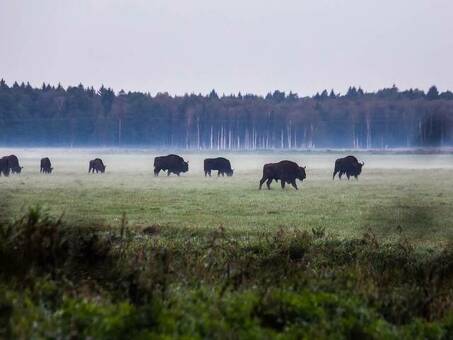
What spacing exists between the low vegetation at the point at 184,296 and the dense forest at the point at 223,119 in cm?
7684

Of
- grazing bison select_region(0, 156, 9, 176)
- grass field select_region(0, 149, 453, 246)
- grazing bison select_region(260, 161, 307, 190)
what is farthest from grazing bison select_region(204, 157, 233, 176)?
grazing bison select_region(0, 156, 9, 176)

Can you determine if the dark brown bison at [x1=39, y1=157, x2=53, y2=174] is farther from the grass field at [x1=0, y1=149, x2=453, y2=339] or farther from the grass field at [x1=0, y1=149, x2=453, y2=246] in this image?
the grass field at [x1=0, y1=149, x2=453, y2=339]

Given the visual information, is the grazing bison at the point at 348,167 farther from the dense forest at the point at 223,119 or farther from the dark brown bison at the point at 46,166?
the dense forest at the point at 223,119

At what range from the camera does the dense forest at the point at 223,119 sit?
3659 inches

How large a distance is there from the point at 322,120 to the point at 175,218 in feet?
318

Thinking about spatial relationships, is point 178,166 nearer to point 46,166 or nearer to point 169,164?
point 169,164

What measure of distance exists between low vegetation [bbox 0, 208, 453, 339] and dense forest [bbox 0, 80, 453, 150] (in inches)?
3025

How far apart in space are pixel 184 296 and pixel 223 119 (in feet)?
379

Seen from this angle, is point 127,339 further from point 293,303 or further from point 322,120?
point 322,120

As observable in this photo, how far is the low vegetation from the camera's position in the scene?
7.27 m

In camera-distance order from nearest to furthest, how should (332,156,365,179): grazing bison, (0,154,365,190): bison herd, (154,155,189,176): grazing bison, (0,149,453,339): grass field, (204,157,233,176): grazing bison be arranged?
(0,149,453,339): grass field
(332,156,365,179): grazing bison
(0,154,365,190): bison herd
(154,155,189,176): grazing bison
(204,157,233,176): grazing bison

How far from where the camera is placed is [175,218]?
859 inches

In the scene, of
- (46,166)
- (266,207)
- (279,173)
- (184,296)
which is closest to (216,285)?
(184,296)

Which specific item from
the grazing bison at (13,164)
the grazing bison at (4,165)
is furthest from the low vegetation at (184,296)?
the grazing bison at (13,164)
